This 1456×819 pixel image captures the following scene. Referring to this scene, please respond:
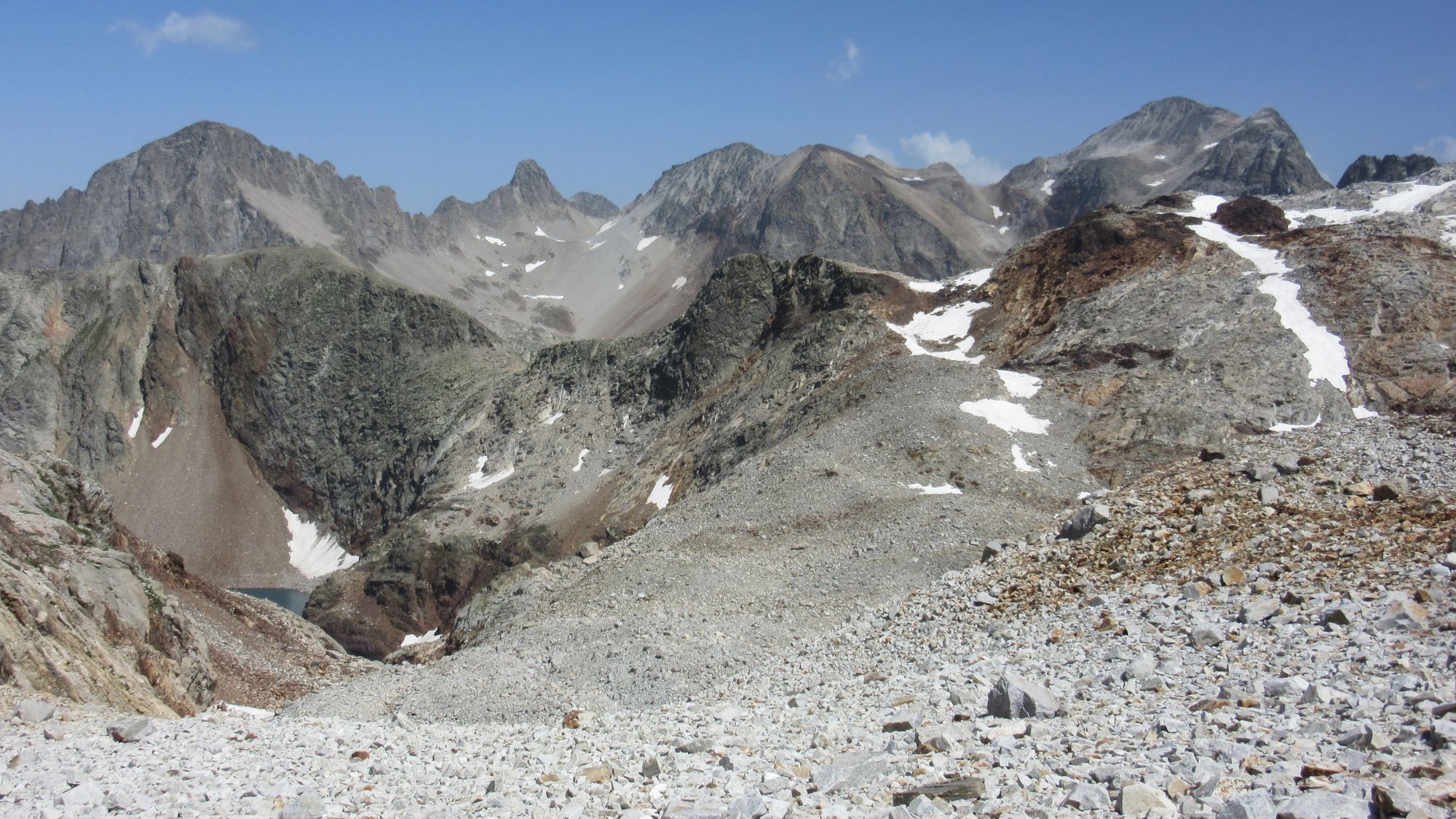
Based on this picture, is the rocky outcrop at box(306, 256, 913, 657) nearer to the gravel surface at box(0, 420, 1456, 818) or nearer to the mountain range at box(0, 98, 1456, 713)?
the mountain range at box(0, 98, 1456, 713)

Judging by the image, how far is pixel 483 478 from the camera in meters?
81.9

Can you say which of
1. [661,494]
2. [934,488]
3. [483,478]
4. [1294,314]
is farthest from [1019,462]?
[483,478]

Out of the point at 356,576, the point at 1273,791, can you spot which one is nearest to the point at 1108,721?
the point at 1273,791

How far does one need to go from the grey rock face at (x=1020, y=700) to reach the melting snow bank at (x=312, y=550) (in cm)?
9434

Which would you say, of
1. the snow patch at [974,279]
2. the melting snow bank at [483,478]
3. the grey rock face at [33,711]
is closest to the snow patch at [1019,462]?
the snow patch at [974,279]

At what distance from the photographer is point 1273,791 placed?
9617 mm

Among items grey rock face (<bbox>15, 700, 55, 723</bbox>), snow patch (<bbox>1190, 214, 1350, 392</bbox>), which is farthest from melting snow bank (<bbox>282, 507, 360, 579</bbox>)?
grey rock face (<bbox>15, 700, 55, 723</bbox>)

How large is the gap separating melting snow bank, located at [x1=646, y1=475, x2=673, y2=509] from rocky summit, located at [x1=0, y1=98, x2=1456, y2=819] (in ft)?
0.77

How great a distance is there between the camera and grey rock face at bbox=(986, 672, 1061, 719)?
13.1m

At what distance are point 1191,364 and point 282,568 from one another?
89.6 meters

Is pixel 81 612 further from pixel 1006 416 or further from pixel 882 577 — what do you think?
pixel 1006 416

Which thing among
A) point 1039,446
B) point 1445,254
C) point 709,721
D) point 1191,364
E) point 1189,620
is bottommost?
point 709,721

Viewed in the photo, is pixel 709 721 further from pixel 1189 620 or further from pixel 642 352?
pixel 642 352

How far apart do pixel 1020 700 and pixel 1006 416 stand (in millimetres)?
31299
